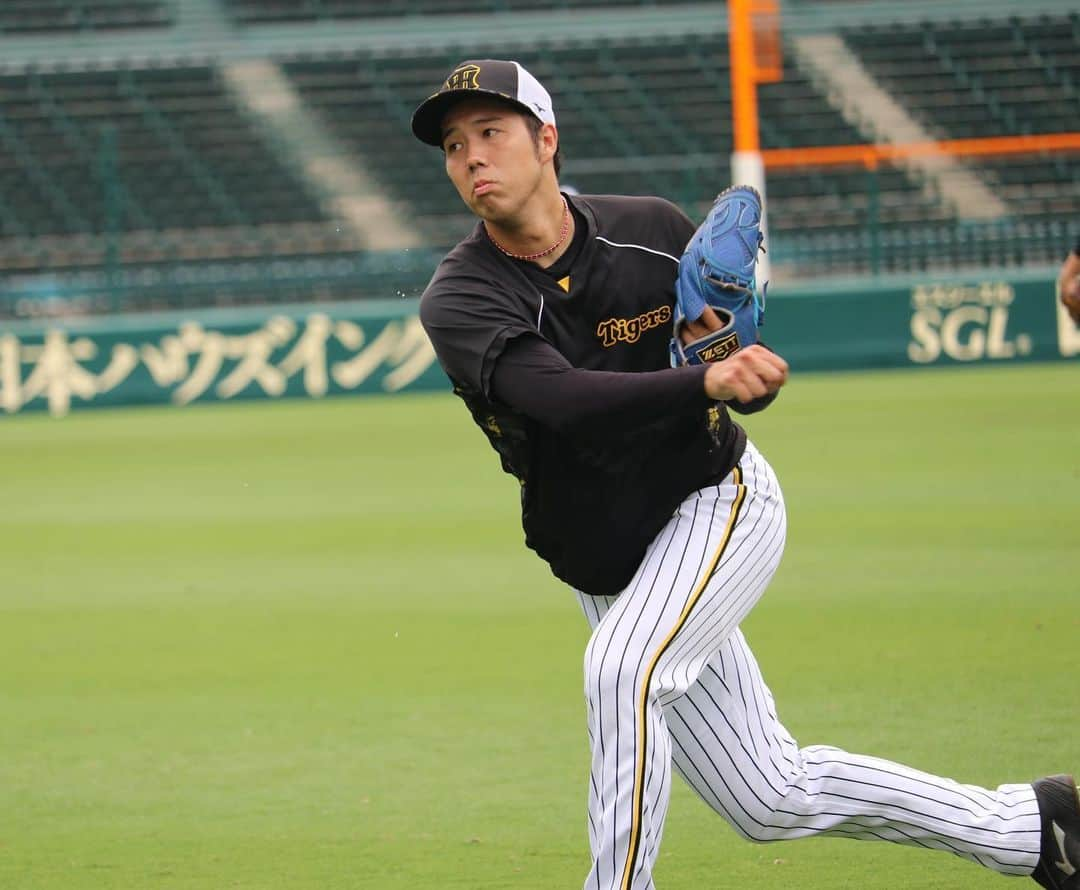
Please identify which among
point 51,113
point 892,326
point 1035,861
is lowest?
point 1035,861

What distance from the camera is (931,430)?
46.7ft

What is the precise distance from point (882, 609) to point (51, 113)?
77.0 feet

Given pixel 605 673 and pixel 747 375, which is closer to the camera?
pixel 747 375

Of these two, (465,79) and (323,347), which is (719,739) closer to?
(465,79)

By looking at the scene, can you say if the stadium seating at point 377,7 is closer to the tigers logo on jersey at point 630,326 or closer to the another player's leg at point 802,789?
the tigers logo on jersey at point 630,326

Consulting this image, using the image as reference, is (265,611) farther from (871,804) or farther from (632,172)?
(632,172)

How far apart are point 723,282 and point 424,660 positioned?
4.10 metres

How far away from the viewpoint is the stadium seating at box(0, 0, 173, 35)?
30.6 meters

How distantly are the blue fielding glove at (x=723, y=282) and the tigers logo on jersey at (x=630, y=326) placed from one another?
77mm

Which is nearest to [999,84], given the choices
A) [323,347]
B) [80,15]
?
[323,347]

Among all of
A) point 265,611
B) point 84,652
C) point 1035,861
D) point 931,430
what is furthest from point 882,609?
point 931,430

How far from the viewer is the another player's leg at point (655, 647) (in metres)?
3.62

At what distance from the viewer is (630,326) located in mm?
3953

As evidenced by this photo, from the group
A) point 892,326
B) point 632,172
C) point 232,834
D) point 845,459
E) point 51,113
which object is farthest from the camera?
point 51,113
